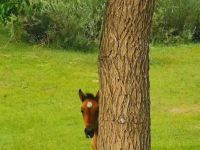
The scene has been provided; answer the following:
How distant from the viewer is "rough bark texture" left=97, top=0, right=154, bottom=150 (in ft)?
20.1

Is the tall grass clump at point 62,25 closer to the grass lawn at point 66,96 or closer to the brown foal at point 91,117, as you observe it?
the grass lawn at point 66,96

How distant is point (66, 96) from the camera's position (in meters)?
17.8

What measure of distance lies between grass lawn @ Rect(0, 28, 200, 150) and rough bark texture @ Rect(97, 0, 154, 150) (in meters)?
5.80

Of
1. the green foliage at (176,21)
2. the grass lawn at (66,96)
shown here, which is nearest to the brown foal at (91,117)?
the grass lawn at (66,96)

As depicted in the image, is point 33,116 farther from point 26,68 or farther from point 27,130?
point 26,68

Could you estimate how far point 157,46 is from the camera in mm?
26297

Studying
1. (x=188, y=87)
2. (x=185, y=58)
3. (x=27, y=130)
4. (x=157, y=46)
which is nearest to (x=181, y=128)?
(x=27, y=130)

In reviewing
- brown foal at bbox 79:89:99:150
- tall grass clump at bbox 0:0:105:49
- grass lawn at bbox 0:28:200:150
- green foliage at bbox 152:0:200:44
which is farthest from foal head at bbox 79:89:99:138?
green foliage at bbox 152:0:200:44

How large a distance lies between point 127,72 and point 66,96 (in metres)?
11.7

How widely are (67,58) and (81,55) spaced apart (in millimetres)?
1158

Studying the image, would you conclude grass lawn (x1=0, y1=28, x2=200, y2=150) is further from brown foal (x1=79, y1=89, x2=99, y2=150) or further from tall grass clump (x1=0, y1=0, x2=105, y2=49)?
brown foal (x1=79, y1=89, x2=99, y2=150)

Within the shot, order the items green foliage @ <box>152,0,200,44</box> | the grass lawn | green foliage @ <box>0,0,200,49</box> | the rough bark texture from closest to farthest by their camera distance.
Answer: the rough bark texture, the grass lawn, green foliage @ <box>0,0,200,49</box>, green foliage @ <box>152,0,200,44</box>

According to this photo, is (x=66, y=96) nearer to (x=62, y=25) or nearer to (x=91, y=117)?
(x=62, y=25)

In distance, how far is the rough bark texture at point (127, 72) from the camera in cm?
612
